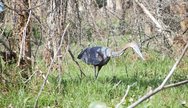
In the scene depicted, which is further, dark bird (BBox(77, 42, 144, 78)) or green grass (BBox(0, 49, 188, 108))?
dark bird (BBox(77, 42, 144, 78))

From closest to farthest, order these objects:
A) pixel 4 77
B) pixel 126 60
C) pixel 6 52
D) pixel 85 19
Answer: pixel 4 77
pixel 6 52
pixel 85 19
pixel 126 60

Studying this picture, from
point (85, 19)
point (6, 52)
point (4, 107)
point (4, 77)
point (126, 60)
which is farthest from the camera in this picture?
point (126, 60)

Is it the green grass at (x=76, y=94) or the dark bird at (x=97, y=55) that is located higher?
the dark bird at (x=97, y=55)

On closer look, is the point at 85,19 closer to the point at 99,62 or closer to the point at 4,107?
the point at 99,62

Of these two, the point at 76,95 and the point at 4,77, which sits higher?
the point at 4,77

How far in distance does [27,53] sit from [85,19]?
2.10 ft

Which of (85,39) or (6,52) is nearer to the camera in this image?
(6,52)

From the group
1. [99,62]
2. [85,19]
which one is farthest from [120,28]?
[85,19]

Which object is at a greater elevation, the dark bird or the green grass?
the dark bird

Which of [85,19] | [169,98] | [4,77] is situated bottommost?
[169,98]

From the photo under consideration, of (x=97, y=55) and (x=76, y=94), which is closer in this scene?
(x=76, y=94)

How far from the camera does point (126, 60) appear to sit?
7078mm

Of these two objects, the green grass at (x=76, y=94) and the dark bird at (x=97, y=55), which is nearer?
the green grass at (x=76, y=94)

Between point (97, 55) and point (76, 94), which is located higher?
point (97, 55)
